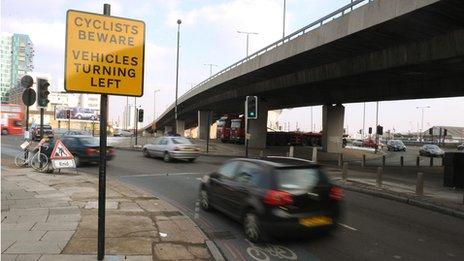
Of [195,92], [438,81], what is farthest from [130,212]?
[195,92]

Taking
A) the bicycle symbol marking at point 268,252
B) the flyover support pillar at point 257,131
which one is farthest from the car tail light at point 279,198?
the flyover support pillar at point 257,131

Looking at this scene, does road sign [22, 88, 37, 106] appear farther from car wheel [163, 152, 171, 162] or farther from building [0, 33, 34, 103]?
car wheel [163, 152, 171, 162]

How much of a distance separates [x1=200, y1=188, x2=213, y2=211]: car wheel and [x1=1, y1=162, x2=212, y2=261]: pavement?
0.70 meters

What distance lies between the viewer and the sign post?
19.0 ft

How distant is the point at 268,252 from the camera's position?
7.84 m

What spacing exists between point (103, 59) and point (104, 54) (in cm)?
7

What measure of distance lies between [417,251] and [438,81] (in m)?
24.0

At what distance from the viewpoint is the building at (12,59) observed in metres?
24.1

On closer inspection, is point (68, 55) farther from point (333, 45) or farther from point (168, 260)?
point (333, 45)

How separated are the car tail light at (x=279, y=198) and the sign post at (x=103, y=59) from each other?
3.10m

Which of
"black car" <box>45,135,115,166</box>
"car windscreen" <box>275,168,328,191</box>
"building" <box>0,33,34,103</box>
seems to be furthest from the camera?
"building" <box>0,33,34,103</box>

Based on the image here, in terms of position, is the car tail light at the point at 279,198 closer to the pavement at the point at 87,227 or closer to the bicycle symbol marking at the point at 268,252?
the bicycle symbol marking at the point at 268,252

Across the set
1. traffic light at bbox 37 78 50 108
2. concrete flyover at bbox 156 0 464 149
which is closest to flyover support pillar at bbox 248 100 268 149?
concrete flyover at bbox 156 0 464 149

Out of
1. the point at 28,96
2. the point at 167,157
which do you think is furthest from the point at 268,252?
the point at 167,157
